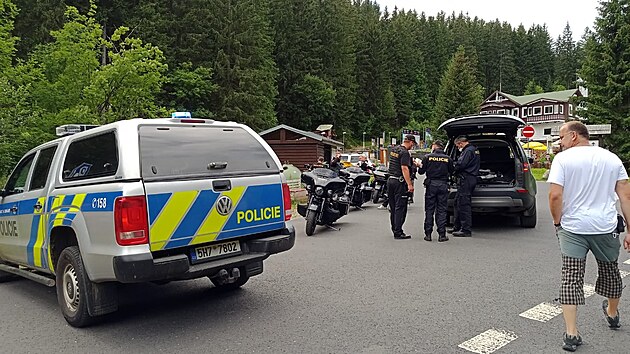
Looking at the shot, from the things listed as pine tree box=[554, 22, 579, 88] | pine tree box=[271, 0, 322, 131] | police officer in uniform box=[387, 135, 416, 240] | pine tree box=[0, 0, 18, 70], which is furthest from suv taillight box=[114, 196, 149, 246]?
pine tree box=[554, 22, 579, 88]

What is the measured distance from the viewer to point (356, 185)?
13039 mm

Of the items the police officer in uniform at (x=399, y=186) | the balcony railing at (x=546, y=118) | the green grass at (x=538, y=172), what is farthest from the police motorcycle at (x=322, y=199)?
the balcony railing at (x=546, y=118)

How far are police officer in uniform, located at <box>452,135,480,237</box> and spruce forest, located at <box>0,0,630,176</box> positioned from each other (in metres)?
14.8

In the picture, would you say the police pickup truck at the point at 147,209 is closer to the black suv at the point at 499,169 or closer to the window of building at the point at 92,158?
the window of building at the point at 92,158

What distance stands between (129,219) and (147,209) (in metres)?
0.16

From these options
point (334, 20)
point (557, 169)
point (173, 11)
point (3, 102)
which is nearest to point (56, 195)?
point (557, 169)

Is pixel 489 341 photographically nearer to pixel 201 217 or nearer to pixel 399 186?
pixel 201 217

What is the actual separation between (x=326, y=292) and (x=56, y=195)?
3.07 m

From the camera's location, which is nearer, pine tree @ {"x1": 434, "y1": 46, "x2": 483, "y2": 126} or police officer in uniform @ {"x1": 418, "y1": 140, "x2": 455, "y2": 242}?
police officer in uniform @ {"x1": 418, "y1": 140, "x2": 455, "y2": 242}

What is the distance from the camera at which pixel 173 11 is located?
132ft

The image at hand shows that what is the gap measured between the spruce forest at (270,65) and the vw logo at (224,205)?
1489 centimetres

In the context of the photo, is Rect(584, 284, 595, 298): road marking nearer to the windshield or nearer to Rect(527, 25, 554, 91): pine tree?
the windshield

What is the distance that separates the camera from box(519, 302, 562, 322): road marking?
15.2ft

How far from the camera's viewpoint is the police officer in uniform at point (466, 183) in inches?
353
